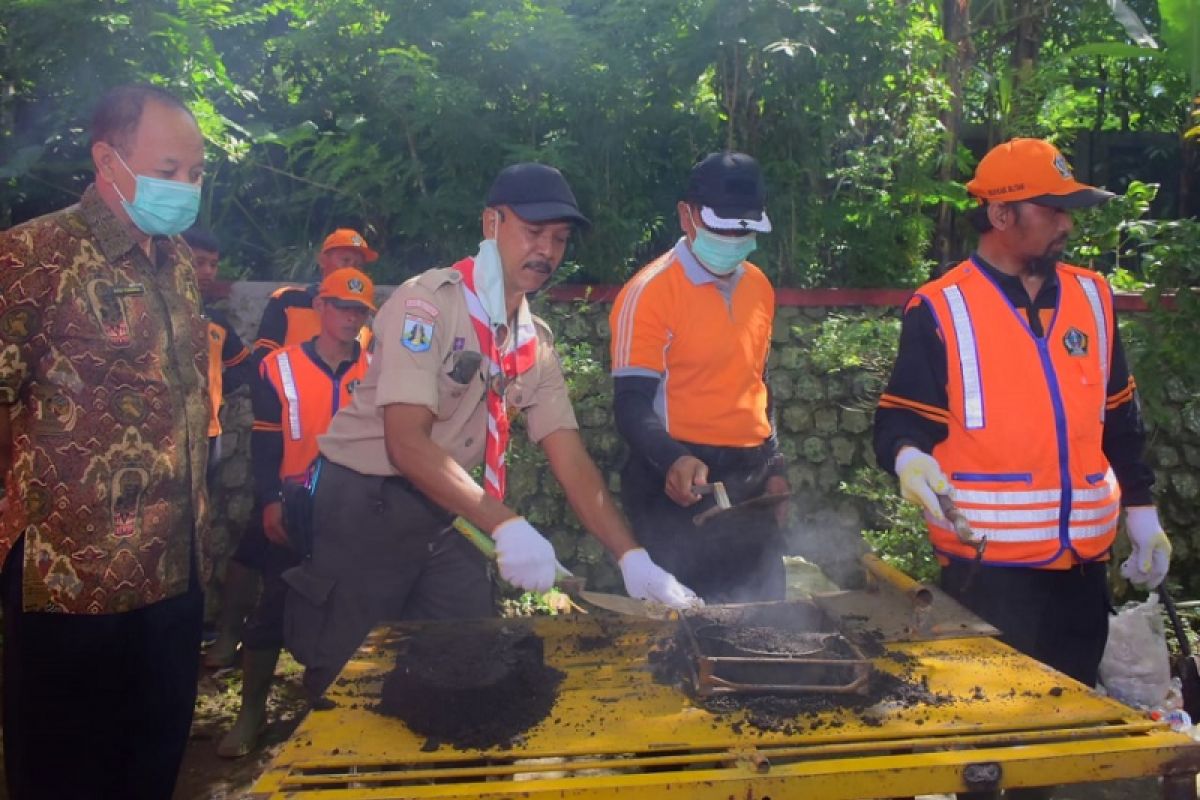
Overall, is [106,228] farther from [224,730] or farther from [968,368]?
[224,730]

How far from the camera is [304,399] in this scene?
4.32m

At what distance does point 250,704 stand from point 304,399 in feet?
4.51

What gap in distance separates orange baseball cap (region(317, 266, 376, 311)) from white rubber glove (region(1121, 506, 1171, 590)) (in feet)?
10.6

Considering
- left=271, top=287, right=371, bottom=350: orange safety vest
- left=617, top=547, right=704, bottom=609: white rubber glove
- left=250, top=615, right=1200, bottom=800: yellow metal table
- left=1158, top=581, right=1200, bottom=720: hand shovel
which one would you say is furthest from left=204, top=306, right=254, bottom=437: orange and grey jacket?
left=1158, top=581, right=1200, bottom=720: hand shovel

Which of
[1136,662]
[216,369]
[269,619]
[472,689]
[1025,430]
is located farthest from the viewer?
[216,369]

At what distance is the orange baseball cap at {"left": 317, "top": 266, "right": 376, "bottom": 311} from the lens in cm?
436

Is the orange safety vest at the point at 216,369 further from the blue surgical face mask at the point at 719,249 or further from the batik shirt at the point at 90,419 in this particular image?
the blue surgical face mask at the point at 719,249

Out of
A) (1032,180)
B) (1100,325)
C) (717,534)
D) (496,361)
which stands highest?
(1032,180)

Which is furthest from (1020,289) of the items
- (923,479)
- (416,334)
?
(416,334)

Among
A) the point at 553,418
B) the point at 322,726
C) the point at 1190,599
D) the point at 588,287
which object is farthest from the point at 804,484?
the point at 322,726

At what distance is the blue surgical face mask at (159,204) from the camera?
2.56 m

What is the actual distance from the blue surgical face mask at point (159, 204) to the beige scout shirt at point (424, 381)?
1.99 ft

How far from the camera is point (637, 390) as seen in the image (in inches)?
139

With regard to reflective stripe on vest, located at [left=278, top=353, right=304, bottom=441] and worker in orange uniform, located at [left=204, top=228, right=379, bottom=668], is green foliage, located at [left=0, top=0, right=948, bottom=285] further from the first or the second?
reflective stripe on vest, located at [left=278, top=353, right=304, bottom=441]
